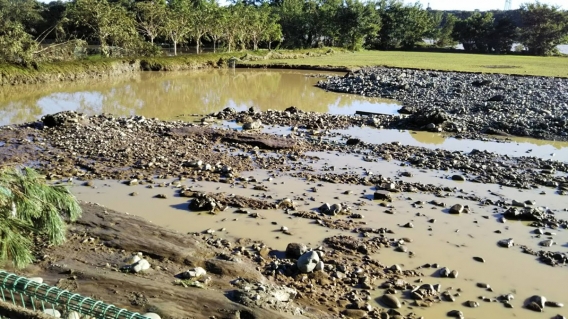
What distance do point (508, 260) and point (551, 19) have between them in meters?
83.7

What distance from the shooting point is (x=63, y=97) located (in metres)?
26.2

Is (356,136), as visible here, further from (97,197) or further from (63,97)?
(63,97)

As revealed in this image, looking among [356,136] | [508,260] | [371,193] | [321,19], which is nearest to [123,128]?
[356,136]

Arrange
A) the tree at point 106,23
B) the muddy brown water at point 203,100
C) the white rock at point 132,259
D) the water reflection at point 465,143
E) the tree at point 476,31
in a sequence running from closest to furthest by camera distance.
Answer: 1. the white rock at point 132,259
2. the water reflection at point 465,143
3. the muddy brown water at point 203,100
4. the tree at point 106,23
5. the tree at point 476,31

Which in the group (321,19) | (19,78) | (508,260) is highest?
(321,19)

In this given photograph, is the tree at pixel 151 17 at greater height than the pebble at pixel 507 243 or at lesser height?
greater

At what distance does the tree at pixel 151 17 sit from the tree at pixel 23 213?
46.2 metres

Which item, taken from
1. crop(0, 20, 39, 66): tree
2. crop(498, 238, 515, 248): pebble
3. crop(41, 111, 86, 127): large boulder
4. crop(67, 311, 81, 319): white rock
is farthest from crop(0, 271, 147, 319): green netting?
crop(0, 20, 39, 66): tree

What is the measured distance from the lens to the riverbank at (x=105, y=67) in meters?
30.9

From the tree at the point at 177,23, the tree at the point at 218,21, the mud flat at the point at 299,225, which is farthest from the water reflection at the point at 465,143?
the tree at the point at 218,21

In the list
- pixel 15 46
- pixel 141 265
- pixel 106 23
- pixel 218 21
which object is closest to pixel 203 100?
pixel 15 46

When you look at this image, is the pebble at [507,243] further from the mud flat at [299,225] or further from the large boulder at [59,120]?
Result: the large boulder at [59,120]

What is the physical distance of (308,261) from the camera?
7207mm

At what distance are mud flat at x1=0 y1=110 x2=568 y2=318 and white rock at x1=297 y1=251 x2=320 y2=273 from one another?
0.09ft
